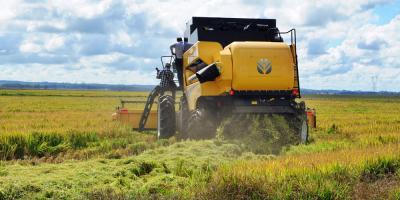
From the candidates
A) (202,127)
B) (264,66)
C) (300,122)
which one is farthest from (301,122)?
(202,127)

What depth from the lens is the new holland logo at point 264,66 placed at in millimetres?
7531

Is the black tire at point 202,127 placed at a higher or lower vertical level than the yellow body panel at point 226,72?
lower

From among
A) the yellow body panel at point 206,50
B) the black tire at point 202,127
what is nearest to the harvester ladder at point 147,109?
the yellow body panel at point 206,50

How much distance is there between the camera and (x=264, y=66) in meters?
7.55

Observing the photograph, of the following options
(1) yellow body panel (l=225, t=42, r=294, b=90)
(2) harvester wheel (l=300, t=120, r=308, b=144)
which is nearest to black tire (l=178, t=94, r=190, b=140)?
(1) yellow body panel (l=225, t=42, r=294, b=90)

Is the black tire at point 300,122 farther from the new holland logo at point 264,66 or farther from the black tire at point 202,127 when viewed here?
the black tire at point 202,127

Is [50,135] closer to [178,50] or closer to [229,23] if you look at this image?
[178,50]

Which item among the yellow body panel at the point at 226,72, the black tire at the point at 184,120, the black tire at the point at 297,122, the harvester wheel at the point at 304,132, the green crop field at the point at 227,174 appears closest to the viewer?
the green crop field at the point at 227,174

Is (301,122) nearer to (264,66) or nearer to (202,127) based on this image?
(264,66)

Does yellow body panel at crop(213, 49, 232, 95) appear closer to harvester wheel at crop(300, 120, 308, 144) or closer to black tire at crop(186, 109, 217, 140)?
black tire at crop(186, 109, 217, 140)

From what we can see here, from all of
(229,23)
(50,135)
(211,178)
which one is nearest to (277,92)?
(229,23)

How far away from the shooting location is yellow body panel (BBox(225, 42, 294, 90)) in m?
7.47

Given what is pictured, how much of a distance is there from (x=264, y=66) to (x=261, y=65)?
8cm

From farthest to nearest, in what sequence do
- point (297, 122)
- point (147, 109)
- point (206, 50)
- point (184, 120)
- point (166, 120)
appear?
1. point (147, 109)
2. point (166, 120)
3. point (184, 120)
4. point (206, 50)
5. point (297, 122)
